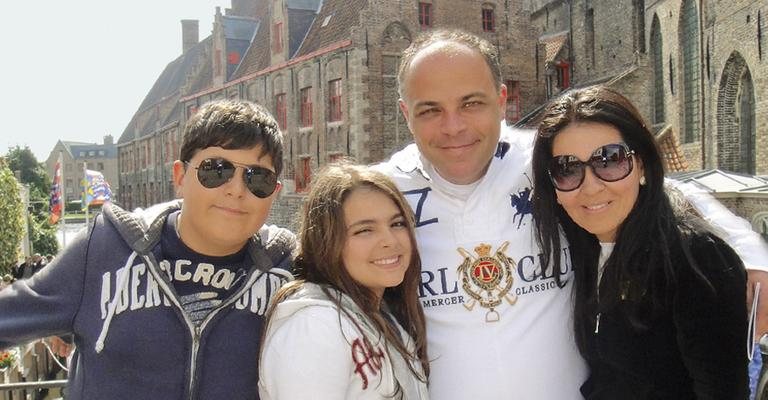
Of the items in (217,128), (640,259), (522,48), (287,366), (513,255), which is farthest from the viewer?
(522,48)

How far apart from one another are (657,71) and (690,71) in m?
2.32

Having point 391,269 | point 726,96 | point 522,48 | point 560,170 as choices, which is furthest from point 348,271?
point 522,48

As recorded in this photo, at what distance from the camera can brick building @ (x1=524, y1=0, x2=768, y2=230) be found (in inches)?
620

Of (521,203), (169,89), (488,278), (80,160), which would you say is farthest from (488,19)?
(80,160)

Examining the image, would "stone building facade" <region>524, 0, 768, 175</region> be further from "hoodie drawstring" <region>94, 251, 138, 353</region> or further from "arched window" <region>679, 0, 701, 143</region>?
"hoodie drawstring" <region>94, 251, 138, 353</region>

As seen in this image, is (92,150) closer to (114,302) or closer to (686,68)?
(686,68)

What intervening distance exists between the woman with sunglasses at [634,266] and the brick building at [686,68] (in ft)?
41.1

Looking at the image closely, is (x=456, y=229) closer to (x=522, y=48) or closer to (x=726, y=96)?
(x=726, y=96)

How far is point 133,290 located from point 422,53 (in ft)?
4.87

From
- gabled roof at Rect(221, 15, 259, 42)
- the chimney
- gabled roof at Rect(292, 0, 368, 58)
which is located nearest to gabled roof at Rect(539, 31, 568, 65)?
gabled roof at Rect(292, 0, 368, 58)

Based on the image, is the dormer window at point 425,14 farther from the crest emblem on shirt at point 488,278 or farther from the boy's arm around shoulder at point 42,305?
the boy's arm around shoulder at point 42,305

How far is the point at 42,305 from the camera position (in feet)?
7.81

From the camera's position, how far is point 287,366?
6.73 ft

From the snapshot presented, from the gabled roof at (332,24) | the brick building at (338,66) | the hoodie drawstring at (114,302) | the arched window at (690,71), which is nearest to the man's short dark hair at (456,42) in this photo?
the hoodie drawstring at (114,302)
